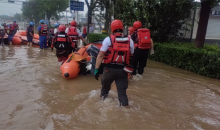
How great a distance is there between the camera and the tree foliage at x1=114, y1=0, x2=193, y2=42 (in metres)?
9.08

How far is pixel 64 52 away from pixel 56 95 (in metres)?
2.34

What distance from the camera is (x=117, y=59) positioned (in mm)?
3490

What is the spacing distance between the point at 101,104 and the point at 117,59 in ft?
3.64

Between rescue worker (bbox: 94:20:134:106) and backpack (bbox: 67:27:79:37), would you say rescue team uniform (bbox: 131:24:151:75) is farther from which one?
backpack (bbox: 67:27:79:37)

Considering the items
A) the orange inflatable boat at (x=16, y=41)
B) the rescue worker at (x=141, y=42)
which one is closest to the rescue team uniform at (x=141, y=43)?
the rescue worker at (x=141, y=42)

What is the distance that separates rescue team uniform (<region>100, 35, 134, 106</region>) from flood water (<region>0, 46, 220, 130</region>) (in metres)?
0.54

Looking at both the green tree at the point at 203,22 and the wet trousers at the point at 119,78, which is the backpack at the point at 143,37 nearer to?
the wet trousers at the point at 119,78

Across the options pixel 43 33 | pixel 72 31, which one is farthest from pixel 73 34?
pixel 43 33

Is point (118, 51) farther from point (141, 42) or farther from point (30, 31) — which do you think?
point (30, 31)

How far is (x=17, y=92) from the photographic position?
471 centimetres

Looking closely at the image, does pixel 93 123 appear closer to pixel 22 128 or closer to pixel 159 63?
pixel 22 128

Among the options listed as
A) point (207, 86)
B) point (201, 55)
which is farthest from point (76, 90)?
point (201, 55)

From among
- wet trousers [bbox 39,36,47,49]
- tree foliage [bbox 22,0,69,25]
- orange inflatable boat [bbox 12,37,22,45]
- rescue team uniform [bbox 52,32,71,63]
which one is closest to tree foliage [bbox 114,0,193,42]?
rescue team uniform [bbox 52,32,71,63]

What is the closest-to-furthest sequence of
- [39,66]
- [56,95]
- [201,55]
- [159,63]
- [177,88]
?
1. [56,95]
2. [177,88]
3. [201,55]
4. [39,66]
5. [159,63]
